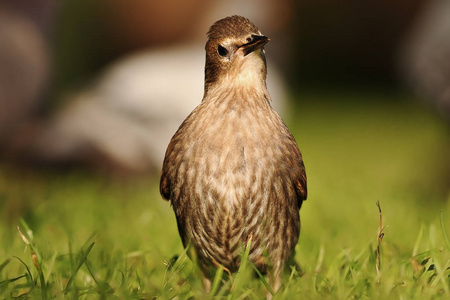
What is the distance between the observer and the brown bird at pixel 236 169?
3287 millimetres

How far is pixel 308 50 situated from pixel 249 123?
41.1 feet

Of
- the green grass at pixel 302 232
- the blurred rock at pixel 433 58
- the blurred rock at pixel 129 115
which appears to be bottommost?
the green grass at pixel 302 232

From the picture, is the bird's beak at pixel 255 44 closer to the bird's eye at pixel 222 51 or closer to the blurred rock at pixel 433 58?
the bird's eye at pixel 222 51

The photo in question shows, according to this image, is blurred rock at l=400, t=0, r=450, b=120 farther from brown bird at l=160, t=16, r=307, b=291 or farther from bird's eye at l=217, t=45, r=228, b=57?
bird's eye at l=217, t=45, r=228, b=57

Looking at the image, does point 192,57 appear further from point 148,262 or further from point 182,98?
point 148,262

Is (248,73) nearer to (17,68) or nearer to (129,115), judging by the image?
(129,115)

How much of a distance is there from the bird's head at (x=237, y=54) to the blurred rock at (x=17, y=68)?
425 centimetres

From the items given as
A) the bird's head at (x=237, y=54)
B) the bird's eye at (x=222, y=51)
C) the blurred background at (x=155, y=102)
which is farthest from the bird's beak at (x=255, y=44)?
the blurred background at (x=155, y=102)

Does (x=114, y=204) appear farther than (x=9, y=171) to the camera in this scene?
No

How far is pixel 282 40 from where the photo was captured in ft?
30.8

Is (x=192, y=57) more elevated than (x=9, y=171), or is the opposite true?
(x=192, y=57)

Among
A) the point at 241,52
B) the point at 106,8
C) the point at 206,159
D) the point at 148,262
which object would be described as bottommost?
the point at 148,262

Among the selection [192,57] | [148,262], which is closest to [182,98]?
[192,57]

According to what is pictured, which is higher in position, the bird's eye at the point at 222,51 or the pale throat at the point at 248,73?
the bird's eye at the point at 222,51
